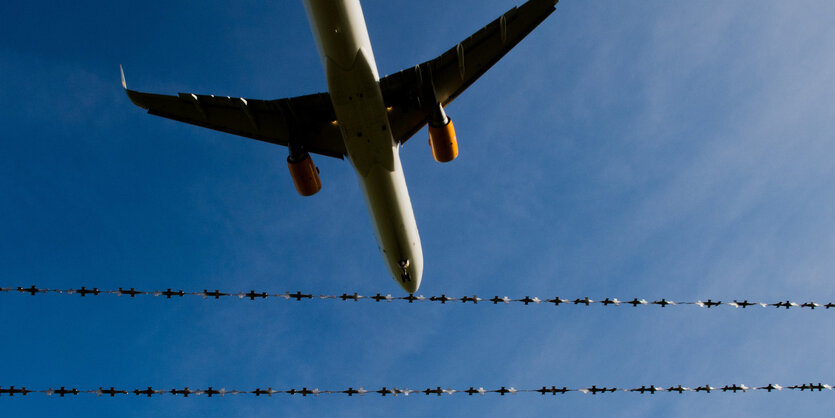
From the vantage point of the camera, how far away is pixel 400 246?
15.0 meters

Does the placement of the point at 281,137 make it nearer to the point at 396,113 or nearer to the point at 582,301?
the point at 396,113

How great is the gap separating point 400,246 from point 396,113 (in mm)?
4268

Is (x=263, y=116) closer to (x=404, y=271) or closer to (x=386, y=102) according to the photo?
(x=386, y=102)

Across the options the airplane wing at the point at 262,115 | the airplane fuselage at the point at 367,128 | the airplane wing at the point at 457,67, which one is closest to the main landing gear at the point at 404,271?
the airplane fuselage at the point at 367,128

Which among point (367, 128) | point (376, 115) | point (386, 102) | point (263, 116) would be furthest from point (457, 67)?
point (263, 116)

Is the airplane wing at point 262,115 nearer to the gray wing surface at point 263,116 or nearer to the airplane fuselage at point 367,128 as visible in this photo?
the gray wing surface at point 263,116

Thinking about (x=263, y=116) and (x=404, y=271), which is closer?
(x=404, y=271)

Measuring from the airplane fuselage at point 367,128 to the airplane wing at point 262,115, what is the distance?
2547 millimetres

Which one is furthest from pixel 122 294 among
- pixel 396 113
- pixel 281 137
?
pixel 396 113

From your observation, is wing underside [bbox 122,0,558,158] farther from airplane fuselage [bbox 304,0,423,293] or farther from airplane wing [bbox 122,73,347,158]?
airplane fuselage [bbox 304,0,423,293]

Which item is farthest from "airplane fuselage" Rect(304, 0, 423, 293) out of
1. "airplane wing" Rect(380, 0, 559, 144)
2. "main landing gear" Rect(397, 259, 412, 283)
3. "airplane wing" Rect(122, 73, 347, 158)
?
"airplane wing" Rect(122, 73, 347, 158)

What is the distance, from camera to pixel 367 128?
44.6 ft

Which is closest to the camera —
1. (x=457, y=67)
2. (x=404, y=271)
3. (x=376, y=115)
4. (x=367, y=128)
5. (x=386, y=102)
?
(x=376, y=115)

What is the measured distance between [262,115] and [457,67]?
244 inches
